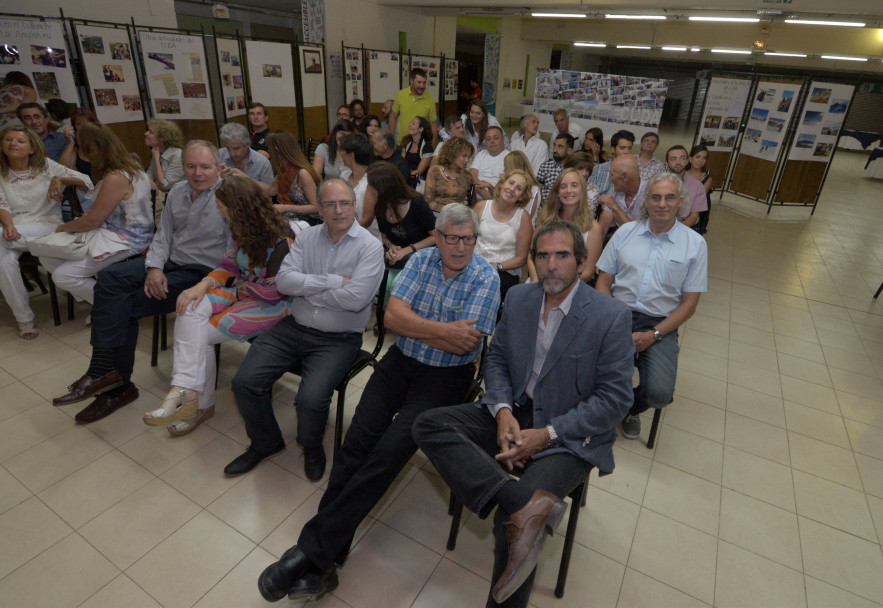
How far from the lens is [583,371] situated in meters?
1.91

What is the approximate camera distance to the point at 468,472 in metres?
1.79

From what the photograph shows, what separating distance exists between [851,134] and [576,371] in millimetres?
20620

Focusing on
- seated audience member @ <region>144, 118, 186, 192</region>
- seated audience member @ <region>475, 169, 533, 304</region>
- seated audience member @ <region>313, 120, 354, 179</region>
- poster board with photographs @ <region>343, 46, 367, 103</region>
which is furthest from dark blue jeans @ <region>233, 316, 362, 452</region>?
poster board with photographs @ <region>343, 46, 367, 103</region>

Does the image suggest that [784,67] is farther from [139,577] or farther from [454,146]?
[139,577]

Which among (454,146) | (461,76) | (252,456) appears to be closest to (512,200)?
(454,146)

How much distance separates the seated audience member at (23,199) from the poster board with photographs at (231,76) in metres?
3.51

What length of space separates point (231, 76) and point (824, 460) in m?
7.85

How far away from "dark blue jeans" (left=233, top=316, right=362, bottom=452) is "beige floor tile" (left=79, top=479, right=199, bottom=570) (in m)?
0.45

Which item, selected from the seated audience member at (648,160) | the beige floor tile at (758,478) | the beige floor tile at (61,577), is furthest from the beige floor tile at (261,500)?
the seated audience member at (648,160)

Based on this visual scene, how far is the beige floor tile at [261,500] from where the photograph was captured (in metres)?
2.23

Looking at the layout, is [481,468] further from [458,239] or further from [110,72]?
[110,72]

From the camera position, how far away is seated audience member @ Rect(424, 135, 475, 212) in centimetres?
428

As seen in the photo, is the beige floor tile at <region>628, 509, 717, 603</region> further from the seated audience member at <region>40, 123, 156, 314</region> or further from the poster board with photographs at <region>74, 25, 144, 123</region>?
the poster board with photographs at <region>74, 25, 144, 123</region>

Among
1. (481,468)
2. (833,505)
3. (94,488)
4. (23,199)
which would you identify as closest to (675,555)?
(833,505)
